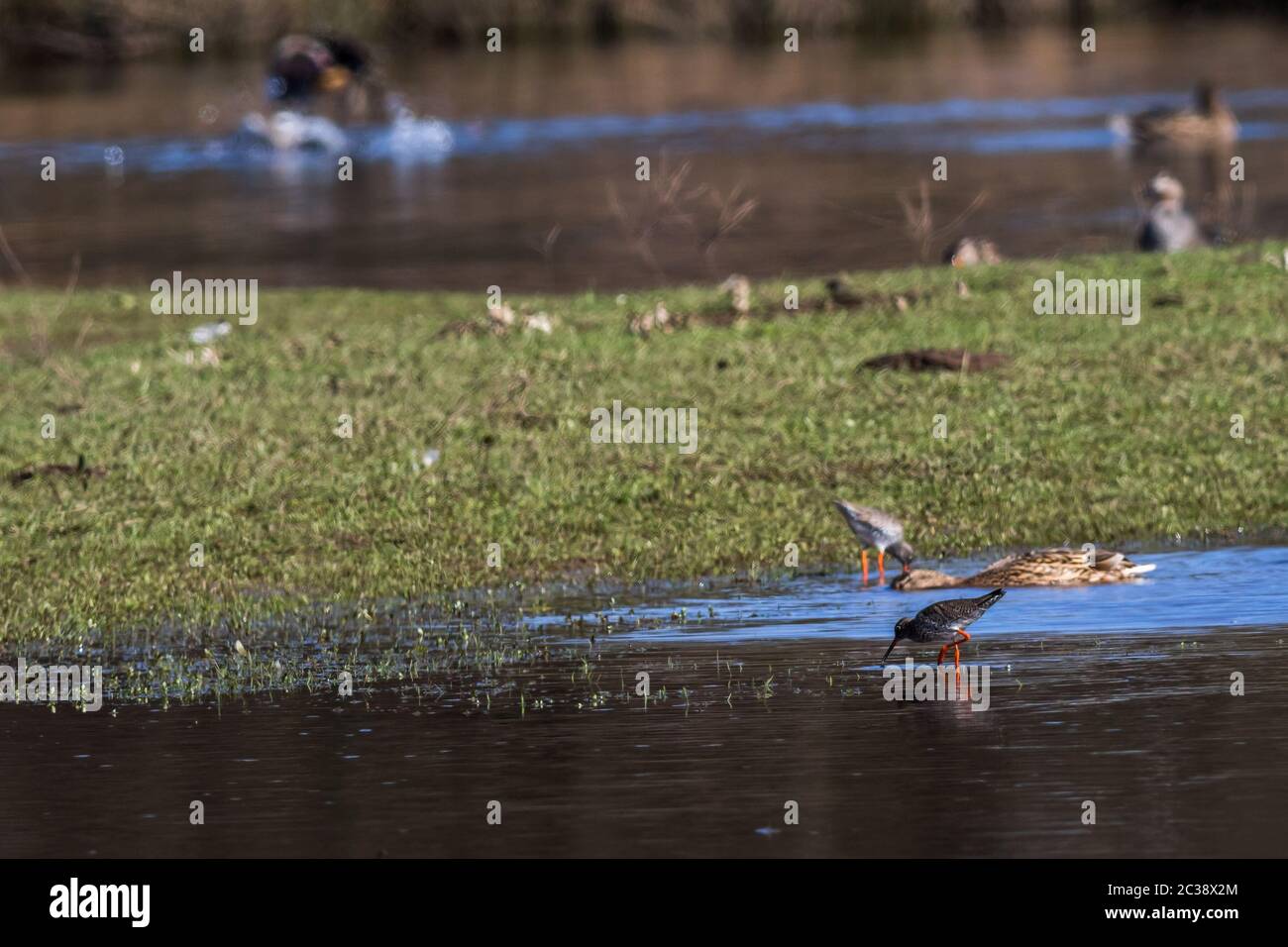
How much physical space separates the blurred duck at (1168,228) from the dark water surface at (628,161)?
199 centimetres

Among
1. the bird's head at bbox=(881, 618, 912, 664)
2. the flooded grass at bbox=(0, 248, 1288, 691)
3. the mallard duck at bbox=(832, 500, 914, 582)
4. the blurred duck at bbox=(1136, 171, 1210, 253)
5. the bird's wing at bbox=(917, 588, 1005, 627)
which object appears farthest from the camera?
the blurred duck at bbox=(1136, 171, 1210, 253)

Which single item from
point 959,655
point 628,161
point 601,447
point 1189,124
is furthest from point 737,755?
point 628,161

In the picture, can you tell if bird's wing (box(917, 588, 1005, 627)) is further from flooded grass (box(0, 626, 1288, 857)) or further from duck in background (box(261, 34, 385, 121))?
duck in background (box(261, 34, 385, 121))

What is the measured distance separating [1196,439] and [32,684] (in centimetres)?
741

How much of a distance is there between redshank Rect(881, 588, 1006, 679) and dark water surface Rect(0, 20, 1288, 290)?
12.6 metres

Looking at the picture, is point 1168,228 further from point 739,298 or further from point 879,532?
point 879,532

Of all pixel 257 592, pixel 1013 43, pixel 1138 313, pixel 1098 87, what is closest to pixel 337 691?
pixel 257 592

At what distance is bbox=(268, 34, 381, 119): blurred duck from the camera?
134 feet

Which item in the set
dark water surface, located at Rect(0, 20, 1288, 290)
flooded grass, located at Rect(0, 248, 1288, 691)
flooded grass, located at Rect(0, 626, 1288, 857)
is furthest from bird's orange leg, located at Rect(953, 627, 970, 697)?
dark water surface, located at Rect(0, 20, 1288, 290)

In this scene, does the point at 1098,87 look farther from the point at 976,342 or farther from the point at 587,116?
Answer: the point at 976,342

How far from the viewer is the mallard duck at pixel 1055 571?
38.9ft

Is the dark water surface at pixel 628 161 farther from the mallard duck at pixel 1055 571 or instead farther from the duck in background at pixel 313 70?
the mallard duck at pixel 1055 571

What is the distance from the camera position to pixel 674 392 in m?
16.7

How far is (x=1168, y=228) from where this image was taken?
76.2 feet
